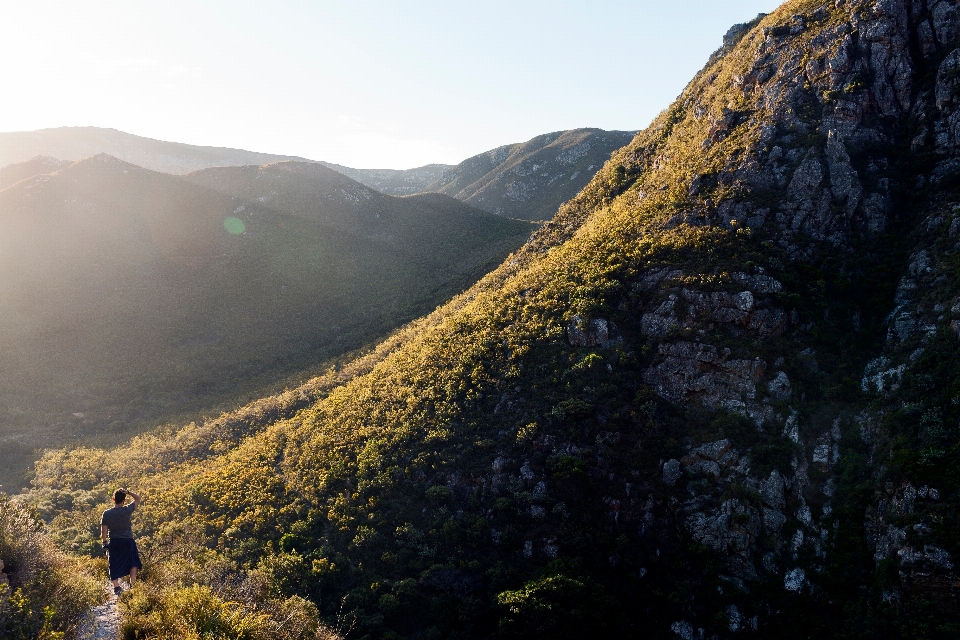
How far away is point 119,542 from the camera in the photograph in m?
10.4

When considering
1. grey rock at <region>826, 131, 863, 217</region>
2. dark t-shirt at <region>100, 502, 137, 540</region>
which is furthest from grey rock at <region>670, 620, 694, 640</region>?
Result: grey rock at <region>826, 131, 863, 217</region>

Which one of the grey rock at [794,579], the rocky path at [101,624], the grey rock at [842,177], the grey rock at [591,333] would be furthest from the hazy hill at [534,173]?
the rocky path at [101,624]

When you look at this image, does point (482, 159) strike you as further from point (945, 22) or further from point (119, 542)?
point (119, 542)

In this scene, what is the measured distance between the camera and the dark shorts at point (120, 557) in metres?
10.3

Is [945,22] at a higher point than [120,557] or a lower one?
higher

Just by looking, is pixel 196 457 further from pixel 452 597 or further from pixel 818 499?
pixel 818 499

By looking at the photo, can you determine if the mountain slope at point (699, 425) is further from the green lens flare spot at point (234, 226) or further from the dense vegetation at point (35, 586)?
the green lens flare spot at point (234, 226)

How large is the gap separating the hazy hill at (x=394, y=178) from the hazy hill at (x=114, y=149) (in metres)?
32.5

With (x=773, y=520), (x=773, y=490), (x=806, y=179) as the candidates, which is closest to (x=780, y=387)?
(x=773, y=490)

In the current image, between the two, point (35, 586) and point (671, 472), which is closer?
point (35, 586)

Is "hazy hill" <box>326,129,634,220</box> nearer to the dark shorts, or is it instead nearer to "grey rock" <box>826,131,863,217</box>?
"grey rock" <box>826,131,863,217</box>

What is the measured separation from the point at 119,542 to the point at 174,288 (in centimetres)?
5196

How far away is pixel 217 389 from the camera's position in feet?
132

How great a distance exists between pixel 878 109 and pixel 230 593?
32.2 metres
